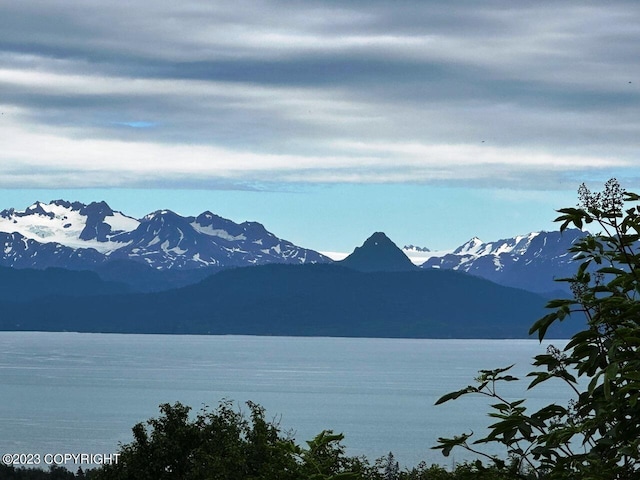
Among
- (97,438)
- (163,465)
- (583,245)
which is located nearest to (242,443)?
(163,465)

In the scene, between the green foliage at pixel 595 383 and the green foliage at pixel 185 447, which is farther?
the green foliage at pixel 185 447

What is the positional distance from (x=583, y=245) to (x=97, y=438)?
6243 inches

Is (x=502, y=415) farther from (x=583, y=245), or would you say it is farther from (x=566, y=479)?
(x=583, y=245)

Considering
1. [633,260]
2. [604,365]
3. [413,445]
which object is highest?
[633,260]

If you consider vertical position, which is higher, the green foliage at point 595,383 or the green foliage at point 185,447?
the green foliage at point 595,383

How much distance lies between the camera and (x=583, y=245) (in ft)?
27.0

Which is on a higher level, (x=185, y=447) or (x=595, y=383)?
(x=595, y=383)

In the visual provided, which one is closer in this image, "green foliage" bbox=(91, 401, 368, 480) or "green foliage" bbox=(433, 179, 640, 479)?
"green foliage" bbox=(433, 179, 640, 479)

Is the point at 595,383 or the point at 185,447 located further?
the point at 185,447

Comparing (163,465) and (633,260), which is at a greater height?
(633,260)

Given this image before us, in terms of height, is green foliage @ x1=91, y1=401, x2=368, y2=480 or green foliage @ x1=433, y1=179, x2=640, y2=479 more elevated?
green foliage @ x1=433, y1=179, x2=640, y2=479

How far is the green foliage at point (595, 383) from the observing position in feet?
21.7

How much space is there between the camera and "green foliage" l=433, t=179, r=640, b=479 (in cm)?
661

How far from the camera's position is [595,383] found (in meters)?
6.72
